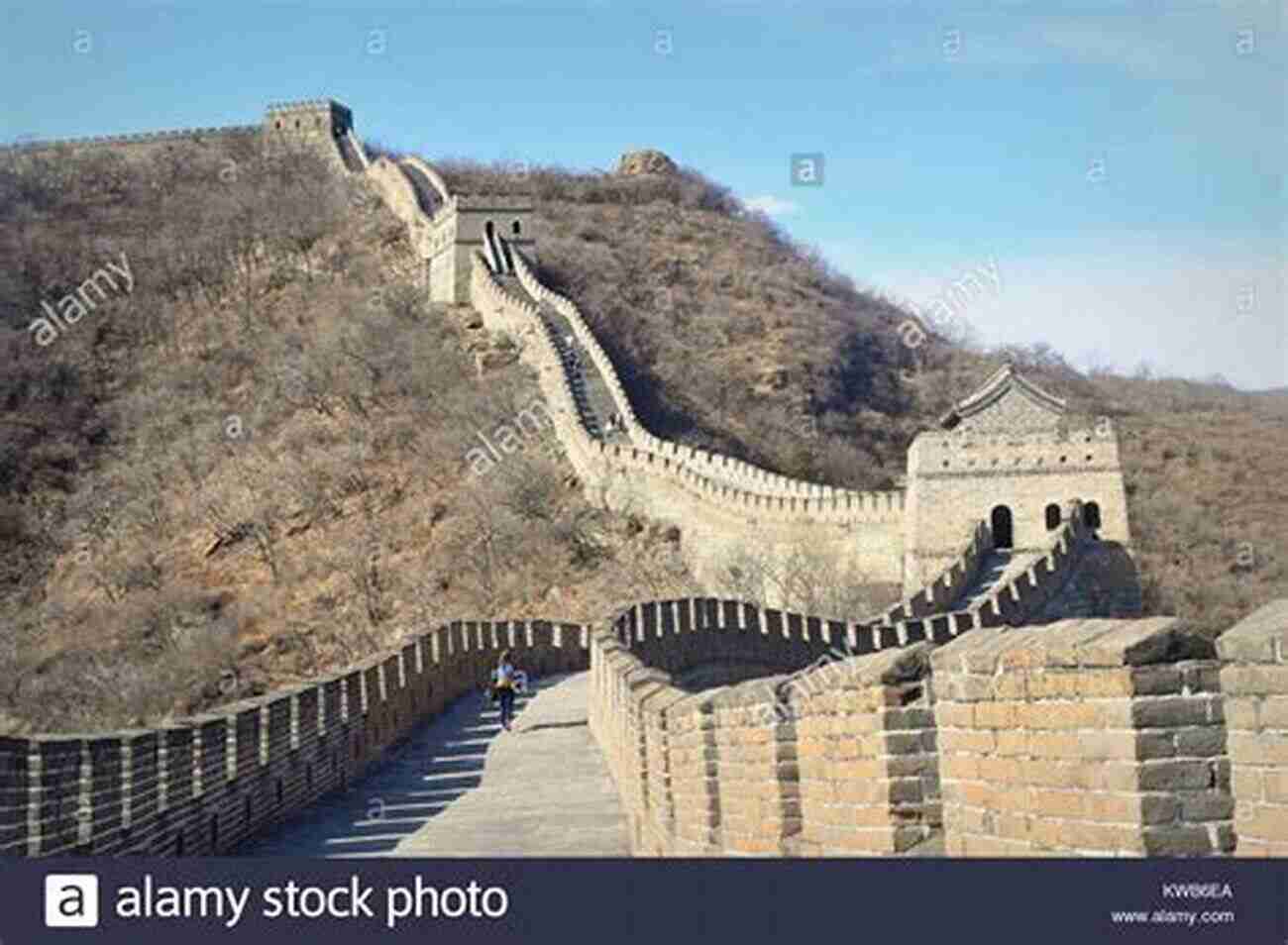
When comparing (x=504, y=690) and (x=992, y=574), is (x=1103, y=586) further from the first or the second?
(x=504, y=690)

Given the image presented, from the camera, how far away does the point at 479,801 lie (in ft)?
46.0

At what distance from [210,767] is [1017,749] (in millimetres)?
7856

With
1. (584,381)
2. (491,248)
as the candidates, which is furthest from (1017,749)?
(491,248)

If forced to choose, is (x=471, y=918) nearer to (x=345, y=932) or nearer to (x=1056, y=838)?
(x=345, y=932)

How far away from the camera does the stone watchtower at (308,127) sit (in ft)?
240

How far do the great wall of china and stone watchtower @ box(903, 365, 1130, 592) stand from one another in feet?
0.19

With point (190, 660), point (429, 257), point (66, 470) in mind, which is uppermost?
point (429, 257)

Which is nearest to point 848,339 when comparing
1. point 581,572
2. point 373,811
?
point 581,572

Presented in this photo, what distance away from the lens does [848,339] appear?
59188 millimetres

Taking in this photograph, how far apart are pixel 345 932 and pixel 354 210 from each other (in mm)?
60215

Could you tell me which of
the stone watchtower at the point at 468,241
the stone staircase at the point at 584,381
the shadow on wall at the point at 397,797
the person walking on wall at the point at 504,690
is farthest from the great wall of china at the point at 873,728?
the stone watchtower at the point at 468,241


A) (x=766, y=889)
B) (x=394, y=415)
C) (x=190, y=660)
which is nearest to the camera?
(x=766, y=889)

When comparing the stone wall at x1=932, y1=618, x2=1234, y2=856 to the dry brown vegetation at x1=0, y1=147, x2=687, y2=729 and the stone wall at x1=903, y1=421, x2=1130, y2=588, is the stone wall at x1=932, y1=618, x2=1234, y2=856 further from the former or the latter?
the dry brown vegetation at x1=0, y1=147, x2=687, y2=729

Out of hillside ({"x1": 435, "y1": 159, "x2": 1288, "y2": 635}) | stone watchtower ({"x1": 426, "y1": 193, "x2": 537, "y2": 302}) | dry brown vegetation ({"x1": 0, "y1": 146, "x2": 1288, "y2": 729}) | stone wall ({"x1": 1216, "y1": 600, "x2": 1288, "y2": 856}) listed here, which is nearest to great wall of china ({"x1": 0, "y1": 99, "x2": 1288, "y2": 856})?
stone wall ({"x1": 1216, "y1": 600, "x2": 1288, "y2": 856})
